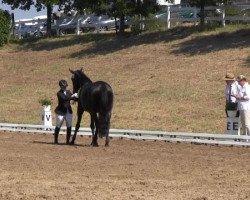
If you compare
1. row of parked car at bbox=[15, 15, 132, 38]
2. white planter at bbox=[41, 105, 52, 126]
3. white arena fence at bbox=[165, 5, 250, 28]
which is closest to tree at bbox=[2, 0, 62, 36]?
row of parked car at bbox=[15, 15, 132, 38]

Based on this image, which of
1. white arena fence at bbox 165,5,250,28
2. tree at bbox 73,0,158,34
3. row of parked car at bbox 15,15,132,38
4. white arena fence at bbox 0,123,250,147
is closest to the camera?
white arena fence at bbox 0,123,250,147

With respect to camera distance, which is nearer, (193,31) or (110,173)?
(110,173)

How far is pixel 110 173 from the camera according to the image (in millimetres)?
13734

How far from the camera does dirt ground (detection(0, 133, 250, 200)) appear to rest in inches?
449

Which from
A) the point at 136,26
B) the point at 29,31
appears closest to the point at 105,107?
the point at 136,26

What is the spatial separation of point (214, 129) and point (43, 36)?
2759 cm

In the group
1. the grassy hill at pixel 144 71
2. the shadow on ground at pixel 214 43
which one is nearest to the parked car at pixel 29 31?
the grassy hill at pixel 144 71

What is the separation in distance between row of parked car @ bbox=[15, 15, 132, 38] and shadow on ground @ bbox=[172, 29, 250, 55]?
7.45m

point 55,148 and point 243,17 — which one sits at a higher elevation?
point 243,17

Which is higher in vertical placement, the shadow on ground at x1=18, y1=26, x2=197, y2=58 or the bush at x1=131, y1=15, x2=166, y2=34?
the bush at x1=131, y1=15, x2=166, y2=34

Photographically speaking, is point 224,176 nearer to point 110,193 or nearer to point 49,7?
point 110,193

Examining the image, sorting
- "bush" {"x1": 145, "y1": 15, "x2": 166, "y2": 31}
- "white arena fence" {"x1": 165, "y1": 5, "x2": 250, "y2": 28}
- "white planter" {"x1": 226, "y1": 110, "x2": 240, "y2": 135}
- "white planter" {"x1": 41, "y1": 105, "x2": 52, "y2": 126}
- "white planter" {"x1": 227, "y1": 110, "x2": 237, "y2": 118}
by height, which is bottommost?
"white planter" {"x1": 41, "y1": 105, "x2": 52, "y2": 126}

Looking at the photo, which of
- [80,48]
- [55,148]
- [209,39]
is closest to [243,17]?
[209,39]

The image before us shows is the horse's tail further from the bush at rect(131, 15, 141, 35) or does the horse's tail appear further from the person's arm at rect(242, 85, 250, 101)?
the bush at rect(131, 15, 141, 35)
